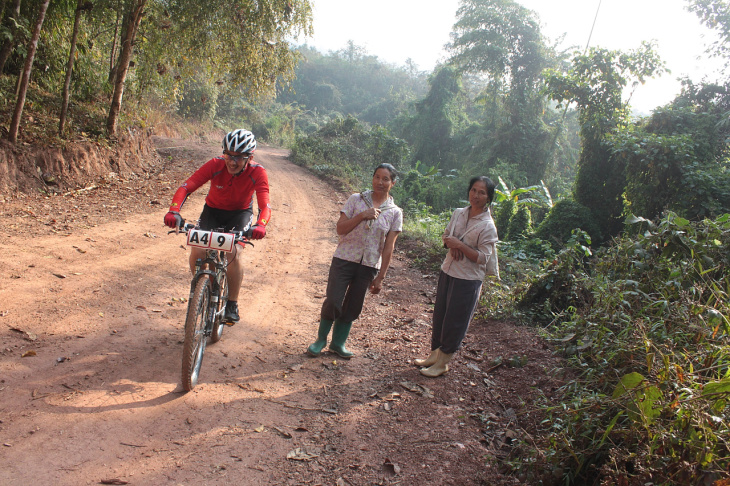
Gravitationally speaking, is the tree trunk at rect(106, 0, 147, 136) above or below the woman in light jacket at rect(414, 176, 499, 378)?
above

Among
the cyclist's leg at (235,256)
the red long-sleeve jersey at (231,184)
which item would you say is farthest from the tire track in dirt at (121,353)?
the red long-sleeve jersey at (231,184)

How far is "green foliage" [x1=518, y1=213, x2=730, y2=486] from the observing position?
2420 millimetres

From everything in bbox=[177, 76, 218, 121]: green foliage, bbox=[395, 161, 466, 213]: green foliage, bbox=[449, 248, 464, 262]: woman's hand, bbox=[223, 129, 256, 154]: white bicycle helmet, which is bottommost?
bbox=[449, 248, 464, 262]: woman's hand

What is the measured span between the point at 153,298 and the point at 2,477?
305 centimetres

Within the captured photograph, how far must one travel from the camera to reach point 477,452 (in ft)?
11.3

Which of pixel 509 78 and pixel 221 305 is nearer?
pixel 221 305

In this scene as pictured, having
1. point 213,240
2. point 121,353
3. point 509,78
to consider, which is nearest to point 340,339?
point 213,240

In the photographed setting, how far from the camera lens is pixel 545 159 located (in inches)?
1026

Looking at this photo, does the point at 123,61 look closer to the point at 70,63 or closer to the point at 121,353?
the point at 70,63

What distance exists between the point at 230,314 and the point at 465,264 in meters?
2.28

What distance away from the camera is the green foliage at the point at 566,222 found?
48.4 ft

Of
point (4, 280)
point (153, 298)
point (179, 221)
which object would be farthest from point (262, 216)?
point (4, 280)

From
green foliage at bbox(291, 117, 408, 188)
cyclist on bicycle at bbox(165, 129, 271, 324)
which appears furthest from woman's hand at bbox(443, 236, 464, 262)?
green foliage at bbox(291, 117, 408, 188)

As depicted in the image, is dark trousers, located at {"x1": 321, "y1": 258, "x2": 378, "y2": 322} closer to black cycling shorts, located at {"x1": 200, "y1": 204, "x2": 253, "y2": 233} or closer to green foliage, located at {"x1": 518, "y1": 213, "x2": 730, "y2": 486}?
black cycling shorts, located at {"x1": 200, "y1": 204, "x2": 253, "y2": 233}
